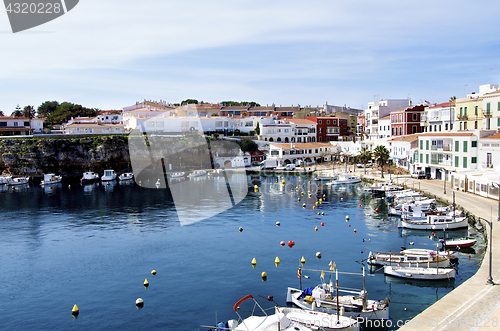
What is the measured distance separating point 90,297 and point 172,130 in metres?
90.7

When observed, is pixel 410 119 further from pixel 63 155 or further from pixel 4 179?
pixel 4 179

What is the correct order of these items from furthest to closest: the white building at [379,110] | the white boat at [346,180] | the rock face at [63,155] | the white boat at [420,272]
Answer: the white building at [379,110] < the rock face at [63,155] < the white boat at [346,180] < the white boat at [420,272]

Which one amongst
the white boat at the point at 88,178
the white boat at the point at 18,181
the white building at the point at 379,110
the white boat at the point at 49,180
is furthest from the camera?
the white building at the point at 379,110

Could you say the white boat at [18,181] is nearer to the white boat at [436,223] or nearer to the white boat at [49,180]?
the white boat at [49,180]

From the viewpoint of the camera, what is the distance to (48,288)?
28.8 m

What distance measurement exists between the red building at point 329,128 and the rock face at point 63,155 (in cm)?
5789

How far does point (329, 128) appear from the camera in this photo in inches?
4963

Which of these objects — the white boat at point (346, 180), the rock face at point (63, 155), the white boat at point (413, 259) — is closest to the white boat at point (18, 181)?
the rock face at point (63, 155)

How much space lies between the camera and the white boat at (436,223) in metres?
39.6

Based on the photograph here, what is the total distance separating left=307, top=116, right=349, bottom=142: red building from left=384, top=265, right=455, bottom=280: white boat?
98094mm

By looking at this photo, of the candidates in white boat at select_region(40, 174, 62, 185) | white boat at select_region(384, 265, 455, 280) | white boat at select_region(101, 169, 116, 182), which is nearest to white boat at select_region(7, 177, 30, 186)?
white boat at select_region(40, 174, 62, 185)

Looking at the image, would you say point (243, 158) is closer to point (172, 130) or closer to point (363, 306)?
point (172, 130)

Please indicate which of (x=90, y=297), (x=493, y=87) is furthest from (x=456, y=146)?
(x=90, y=297)

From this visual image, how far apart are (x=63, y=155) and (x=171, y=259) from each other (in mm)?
79183
